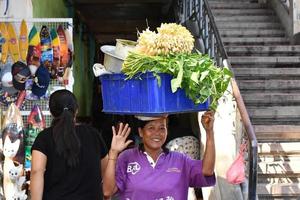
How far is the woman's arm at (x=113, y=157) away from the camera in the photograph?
8.91 feet

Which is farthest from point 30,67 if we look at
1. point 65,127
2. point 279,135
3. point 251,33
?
point 251,33

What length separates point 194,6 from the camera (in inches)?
319

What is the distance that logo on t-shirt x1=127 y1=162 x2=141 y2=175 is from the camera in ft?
9.14

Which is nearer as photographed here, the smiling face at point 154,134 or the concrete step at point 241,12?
the smiling face at point 154,134

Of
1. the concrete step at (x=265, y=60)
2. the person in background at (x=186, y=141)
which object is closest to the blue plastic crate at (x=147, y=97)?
the person in background at (x=186, y=141)

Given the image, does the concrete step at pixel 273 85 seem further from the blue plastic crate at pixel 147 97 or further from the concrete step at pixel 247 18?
the blue plastic crate at pixel 147 97

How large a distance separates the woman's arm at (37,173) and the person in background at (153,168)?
0.47 meters

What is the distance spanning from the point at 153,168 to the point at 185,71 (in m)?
0.61

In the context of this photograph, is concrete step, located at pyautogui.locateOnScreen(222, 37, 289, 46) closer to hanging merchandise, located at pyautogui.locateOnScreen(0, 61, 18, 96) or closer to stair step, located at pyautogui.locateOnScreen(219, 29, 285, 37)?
stair step, located at pyautogui.locateOnScreen(219, 29, 285, 37)

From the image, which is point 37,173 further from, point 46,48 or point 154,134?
point 46,48

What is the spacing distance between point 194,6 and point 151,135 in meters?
5.59

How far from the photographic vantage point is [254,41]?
8859 mm

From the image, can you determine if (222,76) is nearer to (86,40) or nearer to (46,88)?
(46,88)

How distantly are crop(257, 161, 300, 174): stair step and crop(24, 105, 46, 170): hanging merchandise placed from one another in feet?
7.87
